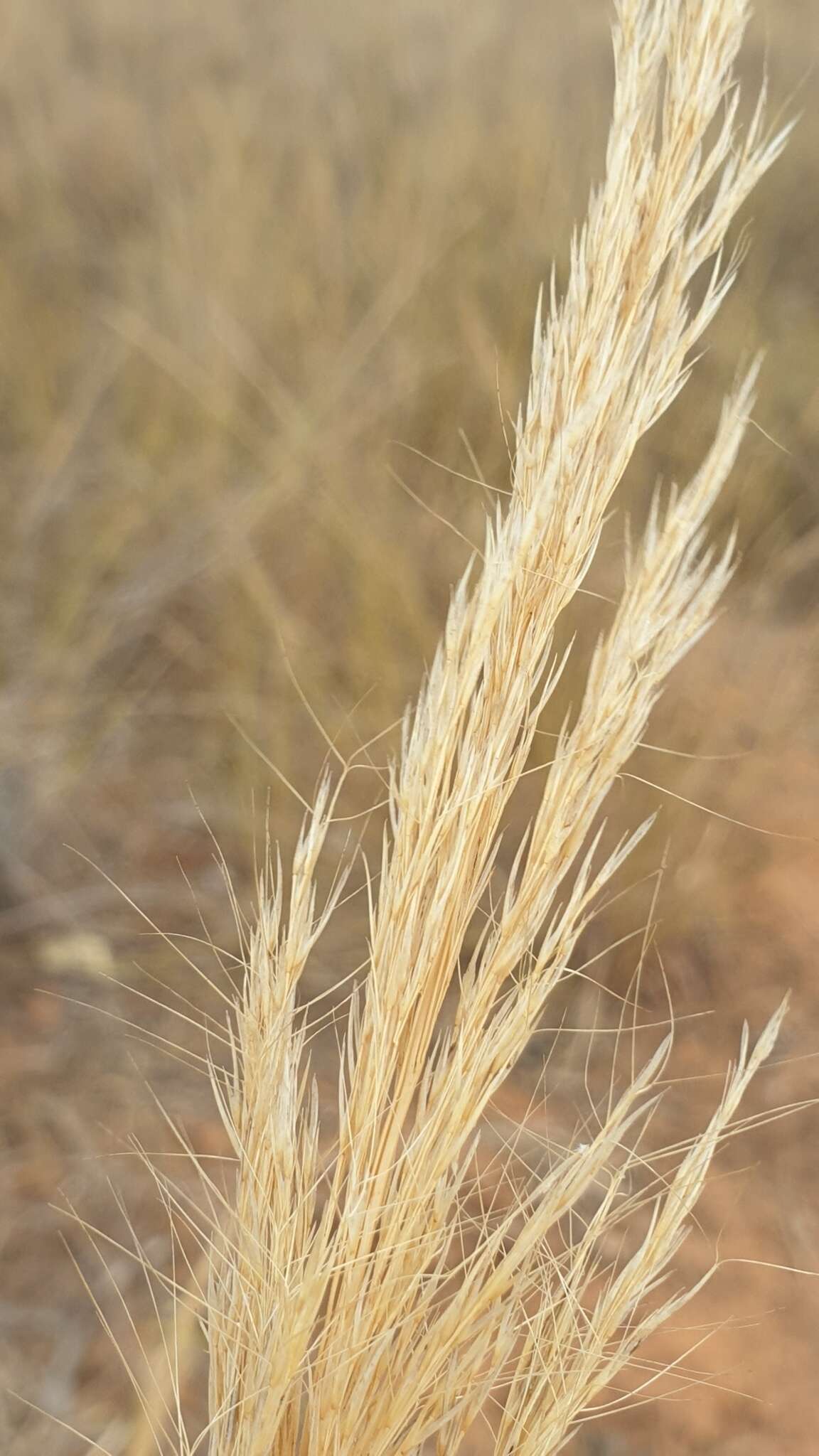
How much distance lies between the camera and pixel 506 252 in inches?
109

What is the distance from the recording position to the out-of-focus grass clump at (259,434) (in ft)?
5.03

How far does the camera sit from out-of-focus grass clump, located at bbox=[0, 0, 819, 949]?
1.53 metres

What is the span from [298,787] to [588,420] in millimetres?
1131

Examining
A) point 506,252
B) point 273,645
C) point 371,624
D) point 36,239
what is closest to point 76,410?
point 273,645

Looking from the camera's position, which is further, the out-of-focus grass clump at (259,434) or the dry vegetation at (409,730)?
the out-of-focus grass clump at (259,434)

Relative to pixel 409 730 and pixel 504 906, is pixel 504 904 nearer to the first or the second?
pixel 504 906

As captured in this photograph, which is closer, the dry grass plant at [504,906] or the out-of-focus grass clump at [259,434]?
the dry grass plant at [504,906]

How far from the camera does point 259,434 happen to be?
6.52ft

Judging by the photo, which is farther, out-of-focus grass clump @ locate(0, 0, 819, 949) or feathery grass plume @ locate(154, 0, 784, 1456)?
out-of-focus grass clump @ locate(0, 0, 819, 949)

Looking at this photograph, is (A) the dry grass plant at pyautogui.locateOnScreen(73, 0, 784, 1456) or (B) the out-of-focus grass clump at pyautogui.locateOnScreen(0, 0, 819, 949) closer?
(A) the dry grass plant at pyautogui.locateOnScreen(73, 0, 784, 1456)

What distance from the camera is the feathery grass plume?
0.46 meters

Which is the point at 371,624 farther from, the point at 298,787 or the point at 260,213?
the point at 260,213

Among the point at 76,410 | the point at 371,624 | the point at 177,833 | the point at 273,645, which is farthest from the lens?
the point at 76,410

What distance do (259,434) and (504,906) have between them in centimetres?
163
